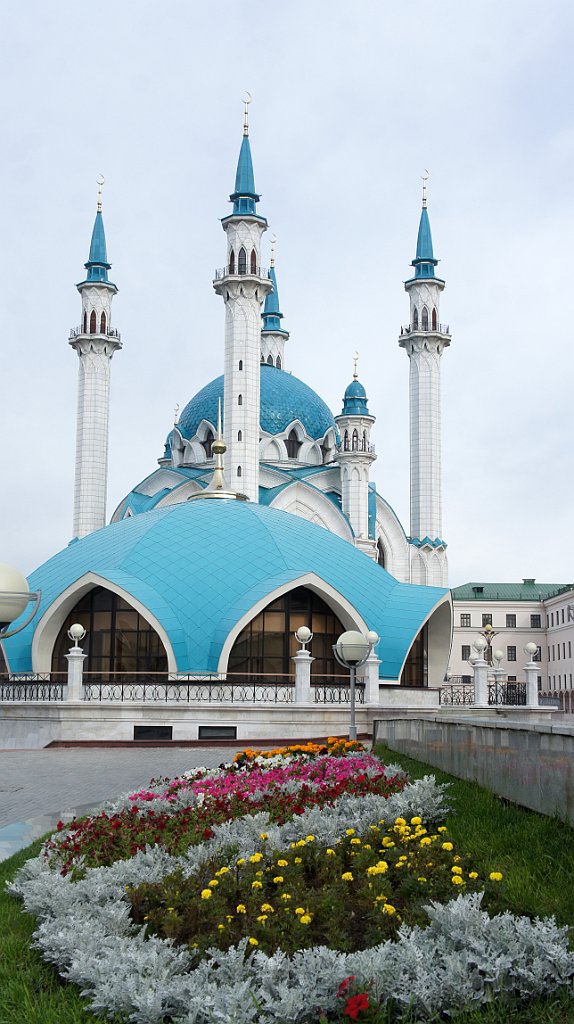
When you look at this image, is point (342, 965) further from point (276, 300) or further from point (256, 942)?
point (276, 300)

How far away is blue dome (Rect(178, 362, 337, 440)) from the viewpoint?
56.9 meters

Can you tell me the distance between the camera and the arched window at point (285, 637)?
28422 millimetres

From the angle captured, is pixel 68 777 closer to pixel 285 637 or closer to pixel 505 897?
pixel 505 897

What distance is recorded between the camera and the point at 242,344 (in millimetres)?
45219

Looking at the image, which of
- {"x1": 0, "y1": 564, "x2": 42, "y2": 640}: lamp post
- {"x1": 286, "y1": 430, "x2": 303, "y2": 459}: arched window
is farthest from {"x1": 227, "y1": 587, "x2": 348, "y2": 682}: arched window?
{"x1": 286, "y1": 430, "x2": 303, "y2": 459}: arched window

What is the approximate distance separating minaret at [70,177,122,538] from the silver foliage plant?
44.1 metres

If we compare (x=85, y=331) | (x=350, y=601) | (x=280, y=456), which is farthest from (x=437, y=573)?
(x=350, y=601)

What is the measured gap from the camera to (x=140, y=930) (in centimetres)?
561

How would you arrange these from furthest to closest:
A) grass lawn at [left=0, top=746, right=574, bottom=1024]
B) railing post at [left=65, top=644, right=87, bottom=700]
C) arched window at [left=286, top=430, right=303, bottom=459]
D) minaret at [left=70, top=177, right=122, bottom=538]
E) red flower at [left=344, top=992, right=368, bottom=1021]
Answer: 1. arched window at [left=286, top=430, right=303, bottom=459]
2. minaret at [left=70, top=177, right=122, bottom=538]
3. railing post at [left=65, top=644, right=87, bottom=700]
4. grass lawn at [left=0, top=746, right=574, bottom=1024]
5. red flower at [left=344, top=992, right=368, bottom=1021]

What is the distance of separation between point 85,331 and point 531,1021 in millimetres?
48288

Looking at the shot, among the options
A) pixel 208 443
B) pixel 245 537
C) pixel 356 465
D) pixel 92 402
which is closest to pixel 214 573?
pixel 245 537

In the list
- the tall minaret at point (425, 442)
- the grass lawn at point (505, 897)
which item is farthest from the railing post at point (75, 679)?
the tall minaret at point (425, 442)

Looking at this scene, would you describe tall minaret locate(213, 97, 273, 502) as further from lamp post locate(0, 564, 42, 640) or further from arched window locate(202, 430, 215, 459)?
lamp post locate(0, 564, 42, 640)

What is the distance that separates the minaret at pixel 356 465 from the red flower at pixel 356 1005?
47707mm
